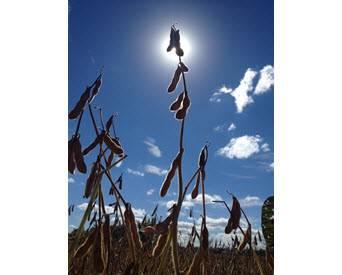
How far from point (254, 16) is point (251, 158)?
18.1 inches

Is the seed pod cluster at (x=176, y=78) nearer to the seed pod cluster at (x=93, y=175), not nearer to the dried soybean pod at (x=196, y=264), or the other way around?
the seed pod cluster at (x=93, y=175)

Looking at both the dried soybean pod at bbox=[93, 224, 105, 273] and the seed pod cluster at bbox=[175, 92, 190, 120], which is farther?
the seed pod cluster at bbox=[175, 92, 190, 120]

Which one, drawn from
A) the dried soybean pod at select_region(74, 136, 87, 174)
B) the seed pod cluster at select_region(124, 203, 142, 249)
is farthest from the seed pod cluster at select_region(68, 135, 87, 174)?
the seed pod cluster at select_region(124, 203, 142, 249)

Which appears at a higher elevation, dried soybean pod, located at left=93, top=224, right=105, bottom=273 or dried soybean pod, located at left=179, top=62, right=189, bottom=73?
dried soybean pod, located at left=179, top=62, right=189, bottom=73

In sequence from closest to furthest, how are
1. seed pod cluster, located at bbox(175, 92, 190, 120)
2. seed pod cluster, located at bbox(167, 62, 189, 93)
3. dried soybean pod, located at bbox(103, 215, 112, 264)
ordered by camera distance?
dried soybean pod, located at bbox(103, 215, 112, 264) < seed pod cluster, located at bbox(175, 92, 190, 120) < seed pod cluster, located at bbox(167, 62, 189, 93)

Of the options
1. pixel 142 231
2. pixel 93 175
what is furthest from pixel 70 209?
pixel 93 175

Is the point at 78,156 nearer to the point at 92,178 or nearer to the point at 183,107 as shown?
the point at 92,178

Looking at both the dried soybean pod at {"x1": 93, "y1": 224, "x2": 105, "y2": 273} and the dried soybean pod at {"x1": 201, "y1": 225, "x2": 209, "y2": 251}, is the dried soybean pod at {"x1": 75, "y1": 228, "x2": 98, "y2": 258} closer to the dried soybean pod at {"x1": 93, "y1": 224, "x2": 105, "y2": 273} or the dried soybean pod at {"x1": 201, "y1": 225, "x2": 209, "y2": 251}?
the dried soybean pod at {"x1": 93, "y1": 224, "x2": 105, "y2": 273}

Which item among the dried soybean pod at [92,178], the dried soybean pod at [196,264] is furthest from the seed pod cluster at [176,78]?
the dried soybean pod at [196,264]

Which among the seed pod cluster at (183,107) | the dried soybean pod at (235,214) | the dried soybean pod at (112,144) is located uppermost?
the seed pod cluster at (183,107)
